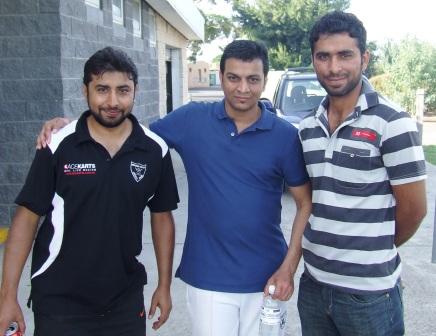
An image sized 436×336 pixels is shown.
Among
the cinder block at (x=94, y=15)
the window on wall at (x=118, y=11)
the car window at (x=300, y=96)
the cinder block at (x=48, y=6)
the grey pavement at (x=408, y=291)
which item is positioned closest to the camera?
the grey pavement at (x=408, y=291)

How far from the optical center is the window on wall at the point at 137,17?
35.1ft

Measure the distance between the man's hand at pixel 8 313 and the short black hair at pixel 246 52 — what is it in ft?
5.09

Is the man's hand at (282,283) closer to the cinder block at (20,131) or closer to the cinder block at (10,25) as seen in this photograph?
the cinder block at (20,131)

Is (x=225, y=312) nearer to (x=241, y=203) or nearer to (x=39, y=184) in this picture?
(x=241, y=203)

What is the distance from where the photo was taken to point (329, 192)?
101 inches

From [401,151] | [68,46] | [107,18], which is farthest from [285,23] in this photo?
[401,151]

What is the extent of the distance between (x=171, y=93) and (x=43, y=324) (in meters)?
16.4

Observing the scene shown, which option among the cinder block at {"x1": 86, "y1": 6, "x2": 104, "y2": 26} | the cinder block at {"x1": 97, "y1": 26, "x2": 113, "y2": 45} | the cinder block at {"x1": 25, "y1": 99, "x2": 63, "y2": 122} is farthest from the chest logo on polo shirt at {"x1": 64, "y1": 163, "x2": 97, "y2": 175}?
the cinder block at {"x1": 97, "y1": 26, "x2": 113, "y2": 45}

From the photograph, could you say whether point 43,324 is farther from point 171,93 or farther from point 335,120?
point 171,93

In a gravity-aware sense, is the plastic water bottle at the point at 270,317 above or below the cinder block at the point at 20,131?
below

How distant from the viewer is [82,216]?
8.37 feet

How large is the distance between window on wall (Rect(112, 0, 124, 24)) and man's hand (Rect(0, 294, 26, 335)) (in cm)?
701

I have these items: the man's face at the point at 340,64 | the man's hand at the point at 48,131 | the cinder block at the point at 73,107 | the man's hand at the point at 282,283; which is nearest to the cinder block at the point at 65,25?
the cinder block at the point at 73,107

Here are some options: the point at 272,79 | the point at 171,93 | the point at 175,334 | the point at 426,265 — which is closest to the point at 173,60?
the point at 171,93
